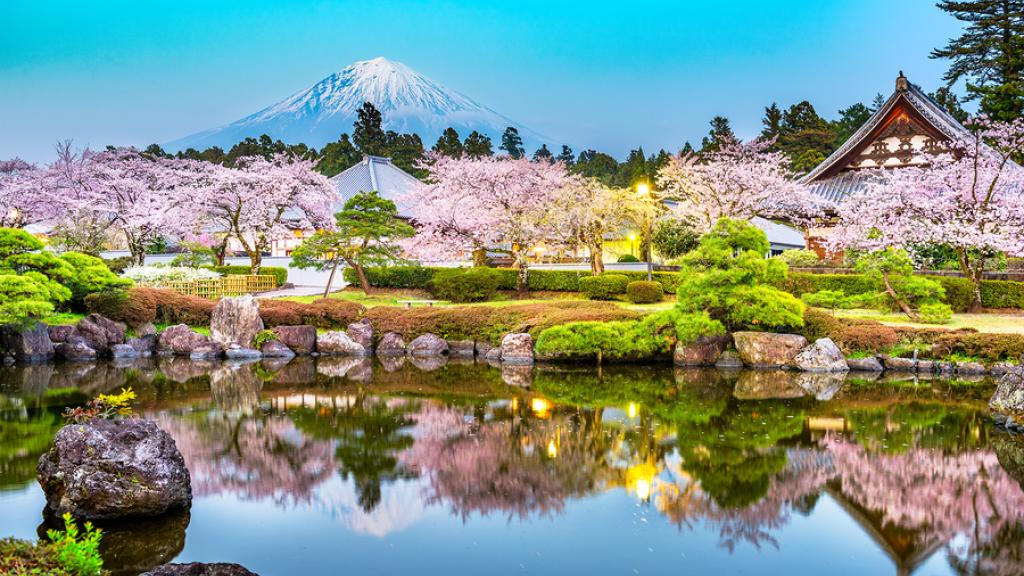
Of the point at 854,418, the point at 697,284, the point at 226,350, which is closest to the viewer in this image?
the point at 854,418

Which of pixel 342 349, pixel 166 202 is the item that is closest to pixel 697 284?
pixel 342 349

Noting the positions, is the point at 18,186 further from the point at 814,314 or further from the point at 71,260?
the point at 814,314

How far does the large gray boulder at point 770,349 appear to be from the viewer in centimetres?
1535

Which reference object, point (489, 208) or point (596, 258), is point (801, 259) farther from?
point (489, 208)

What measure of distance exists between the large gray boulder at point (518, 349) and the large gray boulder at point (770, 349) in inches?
174

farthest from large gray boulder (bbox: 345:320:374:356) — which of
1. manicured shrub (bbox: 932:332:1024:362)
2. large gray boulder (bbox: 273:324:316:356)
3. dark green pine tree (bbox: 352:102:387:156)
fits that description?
dark green pine tree (bbox: 352:102:387:156)

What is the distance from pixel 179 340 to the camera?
18.2m

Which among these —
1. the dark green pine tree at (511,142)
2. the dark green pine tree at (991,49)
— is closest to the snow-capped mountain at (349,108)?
the dark green pine tree at (511,142)

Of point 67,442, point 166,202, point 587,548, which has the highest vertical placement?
point 166,202

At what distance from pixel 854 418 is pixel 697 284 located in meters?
5.30

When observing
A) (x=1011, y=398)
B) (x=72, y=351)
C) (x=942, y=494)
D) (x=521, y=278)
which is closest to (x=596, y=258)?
(x=521, y=278)

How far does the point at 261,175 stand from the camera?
26922mm

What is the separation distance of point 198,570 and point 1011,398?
32.8ft

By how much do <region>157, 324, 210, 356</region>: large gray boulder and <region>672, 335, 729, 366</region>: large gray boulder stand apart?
11.0 metres
